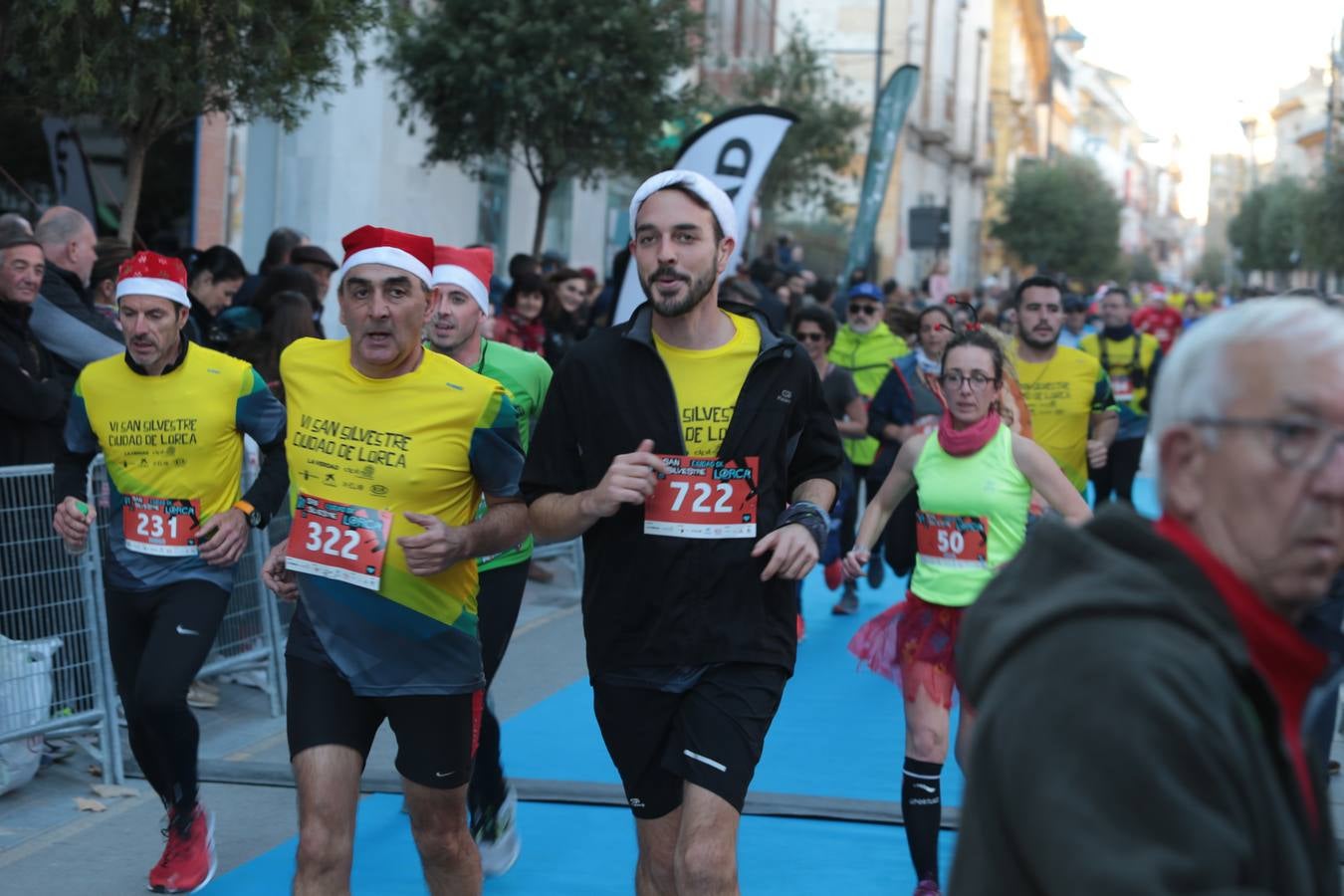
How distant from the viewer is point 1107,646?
66.1 inches

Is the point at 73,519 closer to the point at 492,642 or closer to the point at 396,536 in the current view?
the point at 492,642

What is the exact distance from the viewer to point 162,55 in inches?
374

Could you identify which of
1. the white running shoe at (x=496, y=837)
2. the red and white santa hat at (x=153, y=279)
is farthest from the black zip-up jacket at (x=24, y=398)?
the white running shoe at (x=496, y=837)

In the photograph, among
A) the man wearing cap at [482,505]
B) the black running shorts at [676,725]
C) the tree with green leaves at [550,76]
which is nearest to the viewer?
the black running shorts at [676,725]

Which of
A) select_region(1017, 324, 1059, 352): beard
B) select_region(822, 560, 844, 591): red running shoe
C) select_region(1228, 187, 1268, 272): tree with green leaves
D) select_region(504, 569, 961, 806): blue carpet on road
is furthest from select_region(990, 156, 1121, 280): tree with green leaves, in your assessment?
select_region(504, 569, 961, 806): blue carpet on road

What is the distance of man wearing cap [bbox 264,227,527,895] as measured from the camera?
14.5 feet

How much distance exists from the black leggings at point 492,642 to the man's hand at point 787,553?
1735 mm

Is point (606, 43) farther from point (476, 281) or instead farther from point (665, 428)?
point (665, 428)

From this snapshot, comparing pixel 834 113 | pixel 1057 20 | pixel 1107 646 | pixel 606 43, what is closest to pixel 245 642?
pixel 1107 646

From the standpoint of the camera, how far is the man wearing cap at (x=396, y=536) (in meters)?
4.43

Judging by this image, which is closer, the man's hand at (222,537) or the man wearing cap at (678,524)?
the man wearing cap at (678,524)

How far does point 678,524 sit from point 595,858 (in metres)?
2.37

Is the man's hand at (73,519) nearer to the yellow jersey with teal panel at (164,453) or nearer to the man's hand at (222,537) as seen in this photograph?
the yellow jersey with teal panel at (164,453)

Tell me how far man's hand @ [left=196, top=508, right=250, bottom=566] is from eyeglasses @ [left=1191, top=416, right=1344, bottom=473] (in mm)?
4255
